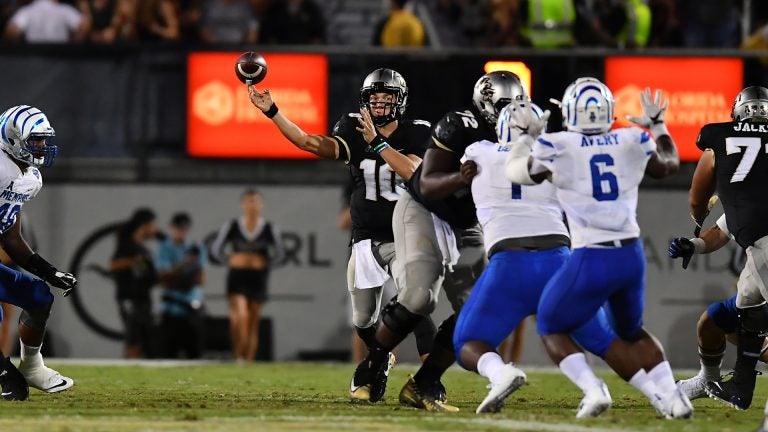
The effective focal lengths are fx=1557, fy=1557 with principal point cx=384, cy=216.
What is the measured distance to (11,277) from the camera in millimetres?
8227

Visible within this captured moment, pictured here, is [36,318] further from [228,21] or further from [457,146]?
[228,21]

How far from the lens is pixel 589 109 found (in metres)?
6.82

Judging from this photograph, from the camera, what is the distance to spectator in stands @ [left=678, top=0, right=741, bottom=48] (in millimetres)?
14227

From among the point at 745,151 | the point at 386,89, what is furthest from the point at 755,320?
the point at 386,89

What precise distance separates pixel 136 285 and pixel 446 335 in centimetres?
667

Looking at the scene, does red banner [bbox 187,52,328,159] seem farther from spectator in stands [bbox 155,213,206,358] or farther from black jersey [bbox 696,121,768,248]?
black jersey [bbox 696,121,768,248]

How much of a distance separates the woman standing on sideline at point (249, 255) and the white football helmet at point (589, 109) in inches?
274

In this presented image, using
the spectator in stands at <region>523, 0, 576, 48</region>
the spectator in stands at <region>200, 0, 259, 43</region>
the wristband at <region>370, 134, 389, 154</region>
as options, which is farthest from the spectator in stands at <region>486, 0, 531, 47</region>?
the wristband at <region>370, 134, 389, 154</region>

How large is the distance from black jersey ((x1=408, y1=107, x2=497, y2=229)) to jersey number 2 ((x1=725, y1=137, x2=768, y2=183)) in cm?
126

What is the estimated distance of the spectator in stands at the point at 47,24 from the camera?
13.8 meters

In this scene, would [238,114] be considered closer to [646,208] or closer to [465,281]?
[646,208]

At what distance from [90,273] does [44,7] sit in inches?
94.9

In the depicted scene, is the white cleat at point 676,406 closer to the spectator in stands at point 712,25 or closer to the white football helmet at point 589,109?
the white football helmet at point 589,109

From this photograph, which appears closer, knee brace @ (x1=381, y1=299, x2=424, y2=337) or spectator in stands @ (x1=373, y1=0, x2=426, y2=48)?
knee brace @ (x1=381, y1=299, x2=424, y2=337)
